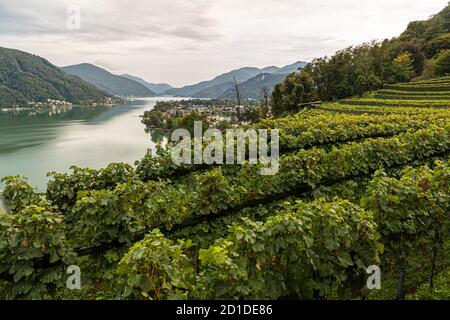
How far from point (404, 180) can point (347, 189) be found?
2.63m

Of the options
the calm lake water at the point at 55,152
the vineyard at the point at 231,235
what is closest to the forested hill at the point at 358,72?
the calm lake water at the point at 55,152

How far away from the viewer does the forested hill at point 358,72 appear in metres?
51.0

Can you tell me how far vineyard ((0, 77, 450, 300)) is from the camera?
3.38m

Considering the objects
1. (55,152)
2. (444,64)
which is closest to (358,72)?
(444,64)

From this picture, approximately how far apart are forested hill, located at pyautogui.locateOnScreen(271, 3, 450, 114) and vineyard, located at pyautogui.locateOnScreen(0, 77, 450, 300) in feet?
152

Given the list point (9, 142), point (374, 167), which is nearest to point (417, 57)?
point (374, 167)

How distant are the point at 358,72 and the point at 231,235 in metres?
56.1

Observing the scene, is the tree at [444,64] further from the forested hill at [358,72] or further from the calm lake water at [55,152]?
the calm lake water at [55,152]

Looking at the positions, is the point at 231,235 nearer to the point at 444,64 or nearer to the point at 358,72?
the point at 358,72

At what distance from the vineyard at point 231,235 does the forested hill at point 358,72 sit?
152ft

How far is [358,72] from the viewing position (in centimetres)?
5291
